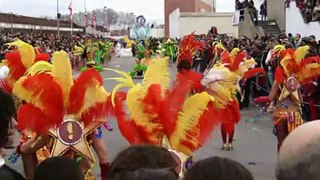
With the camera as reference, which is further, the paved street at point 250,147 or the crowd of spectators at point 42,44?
the crowd of spectators at point 42,44

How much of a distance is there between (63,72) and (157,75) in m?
0.75

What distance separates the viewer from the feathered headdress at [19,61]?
6582 mm

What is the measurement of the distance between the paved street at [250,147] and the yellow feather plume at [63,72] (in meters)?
2.38

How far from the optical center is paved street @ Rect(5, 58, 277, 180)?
27.2ft

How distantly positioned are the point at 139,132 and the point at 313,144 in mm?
2290

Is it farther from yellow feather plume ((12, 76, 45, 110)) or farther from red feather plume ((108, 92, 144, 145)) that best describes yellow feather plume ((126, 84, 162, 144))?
yellow feather plume ((12, 76, 45, 110))

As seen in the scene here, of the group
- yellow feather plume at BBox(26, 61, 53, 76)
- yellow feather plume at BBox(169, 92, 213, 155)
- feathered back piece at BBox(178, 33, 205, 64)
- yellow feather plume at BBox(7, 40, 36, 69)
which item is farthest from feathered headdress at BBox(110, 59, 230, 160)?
feathered back piece at BBox(178, 33, 205, 64)

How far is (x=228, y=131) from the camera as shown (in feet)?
30.5

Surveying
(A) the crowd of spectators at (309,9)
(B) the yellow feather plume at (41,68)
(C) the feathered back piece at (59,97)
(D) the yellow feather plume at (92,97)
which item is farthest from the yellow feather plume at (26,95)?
(A) the crowd of spectators at (309,9)

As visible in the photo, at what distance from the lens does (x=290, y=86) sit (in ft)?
24.8

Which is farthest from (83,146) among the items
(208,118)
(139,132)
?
(208,118)

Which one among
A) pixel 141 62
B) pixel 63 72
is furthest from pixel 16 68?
pixel 141 62

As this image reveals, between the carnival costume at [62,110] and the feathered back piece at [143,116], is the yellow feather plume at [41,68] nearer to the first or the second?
the carnival costume at [62,110]

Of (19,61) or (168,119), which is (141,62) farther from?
(168,119)
